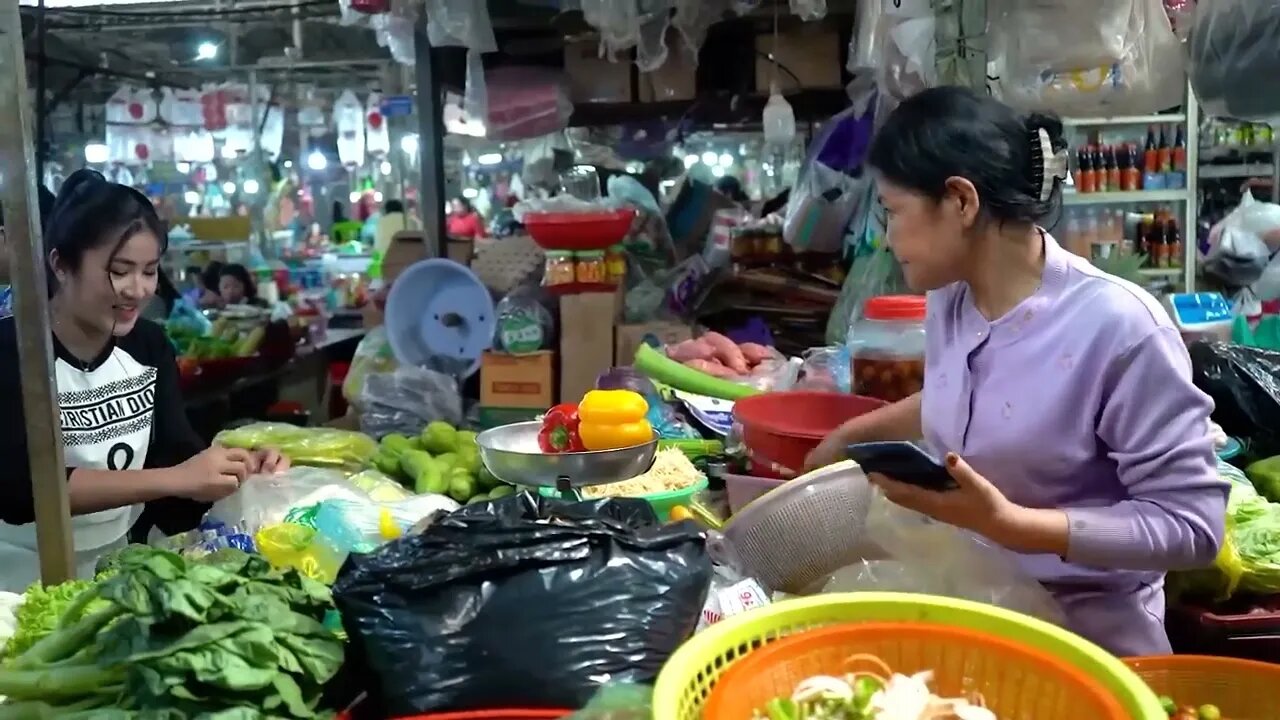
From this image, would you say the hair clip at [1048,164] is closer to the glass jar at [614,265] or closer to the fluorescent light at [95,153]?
the glass jar at [614,265]

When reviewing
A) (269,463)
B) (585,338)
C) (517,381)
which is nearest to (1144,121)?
(585,338)

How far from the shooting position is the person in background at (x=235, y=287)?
27.2ft

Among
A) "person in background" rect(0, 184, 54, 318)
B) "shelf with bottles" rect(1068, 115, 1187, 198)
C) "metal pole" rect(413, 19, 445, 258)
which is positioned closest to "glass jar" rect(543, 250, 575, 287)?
"metal pole" rect(413, 19, 445, 258)

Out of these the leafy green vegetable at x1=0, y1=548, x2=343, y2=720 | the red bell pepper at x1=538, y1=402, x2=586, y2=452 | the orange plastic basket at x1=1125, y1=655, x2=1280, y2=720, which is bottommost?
the orange plastic basket at x1=1125, y1=655, x2=1280, y2=720

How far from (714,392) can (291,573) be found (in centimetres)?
211

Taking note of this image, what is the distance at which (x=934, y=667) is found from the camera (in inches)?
47.3

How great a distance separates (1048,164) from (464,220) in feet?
30.9

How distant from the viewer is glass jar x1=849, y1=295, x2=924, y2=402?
2818 millimetres

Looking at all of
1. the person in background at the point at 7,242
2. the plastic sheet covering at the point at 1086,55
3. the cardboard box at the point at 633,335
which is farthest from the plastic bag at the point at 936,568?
the cardboard box at the point at 633,335

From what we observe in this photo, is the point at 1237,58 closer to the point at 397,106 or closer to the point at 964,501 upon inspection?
the point at 964,501

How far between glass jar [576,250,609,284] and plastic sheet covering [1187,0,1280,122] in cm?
277

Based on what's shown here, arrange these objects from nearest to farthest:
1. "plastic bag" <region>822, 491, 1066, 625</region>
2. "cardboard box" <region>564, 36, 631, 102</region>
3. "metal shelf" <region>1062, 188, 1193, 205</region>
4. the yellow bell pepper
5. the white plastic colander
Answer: "plastic bag" <region>822, 491, 1066, 625</region>
the white plastic colander
the yellow bell pepper
"cardboard box" <region>564, 36, 631, 102</region>
"metal shelf" <region>1062, 188, 1193, 205</region>

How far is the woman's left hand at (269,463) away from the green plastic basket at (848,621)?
1645mm

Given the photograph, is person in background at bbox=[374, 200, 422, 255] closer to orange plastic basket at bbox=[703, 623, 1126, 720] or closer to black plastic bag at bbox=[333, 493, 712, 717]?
black plastic bag at bbox=[333, 493, 712, 717]
